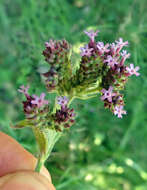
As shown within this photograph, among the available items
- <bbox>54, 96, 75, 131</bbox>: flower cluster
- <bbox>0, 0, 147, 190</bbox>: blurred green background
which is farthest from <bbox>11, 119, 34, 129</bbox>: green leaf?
<bbox>0, 0, 147, 190</bbox>: blurred green background

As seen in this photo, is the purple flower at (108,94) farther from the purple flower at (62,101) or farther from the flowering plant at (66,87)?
the purple flower at (62,101)

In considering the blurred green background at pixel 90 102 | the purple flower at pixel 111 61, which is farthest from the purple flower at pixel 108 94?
the blurred green background at pixel 90 102

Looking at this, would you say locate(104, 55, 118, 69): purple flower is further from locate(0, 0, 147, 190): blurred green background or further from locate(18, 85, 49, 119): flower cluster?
locate(0, 0, 147, 190): blurred green background

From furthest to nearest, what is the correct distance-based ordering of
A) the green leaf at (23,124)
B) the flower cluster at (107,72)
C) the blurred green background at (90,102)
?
the blurred green background at (90,102) < the flower cluster at (107,72) < the green leaf at (23,124)

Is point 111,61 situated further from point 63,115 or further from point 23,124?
point 23,124

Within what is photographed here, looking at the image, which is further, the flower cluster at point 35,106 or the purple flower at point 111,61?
the purple flower at point 111,61
